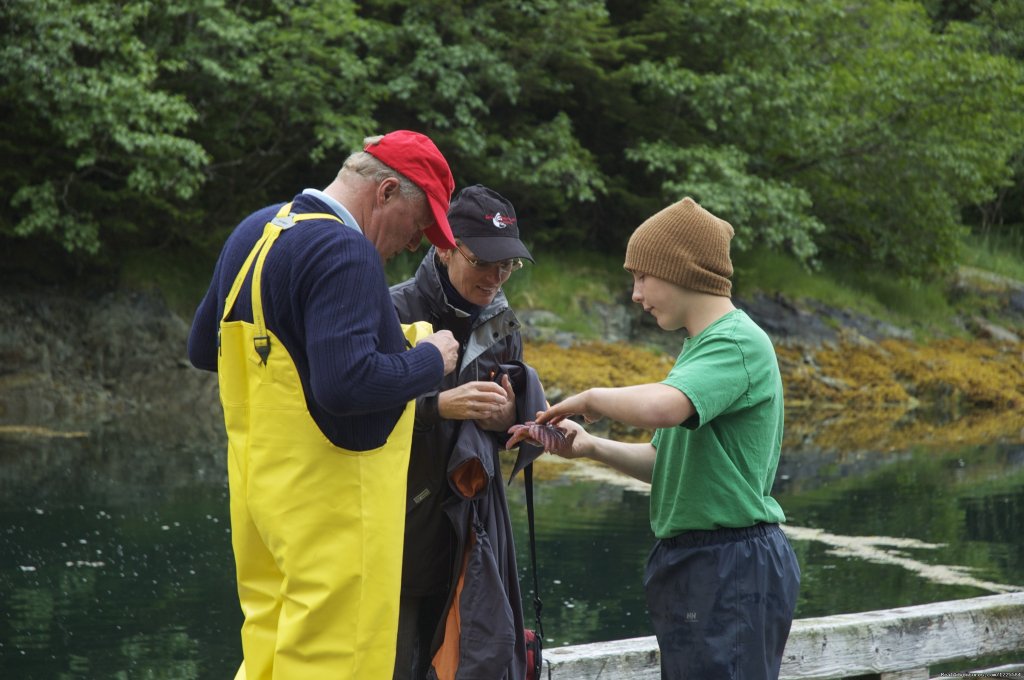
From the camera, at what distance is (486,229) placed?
323cm

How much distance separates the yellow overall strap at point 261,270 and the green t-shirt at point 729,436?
2.82 feet

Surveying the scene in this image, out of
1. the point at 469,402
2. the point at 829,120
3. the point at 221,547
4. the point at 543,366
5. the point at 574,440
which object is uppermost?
the point at 469,402

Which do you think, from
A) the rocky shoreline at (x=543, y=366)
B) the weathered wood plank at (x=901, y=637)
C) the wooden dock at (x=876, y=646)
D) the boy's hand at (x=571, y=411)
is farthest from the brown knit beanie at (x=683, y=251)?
the rocky shoreline at (x=543, y=366)

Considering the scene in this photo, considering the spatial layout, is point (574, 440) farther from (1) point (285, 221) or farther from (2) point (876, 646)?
(2) point (876, 646)

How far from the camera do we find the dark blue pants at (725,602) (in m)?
2.71

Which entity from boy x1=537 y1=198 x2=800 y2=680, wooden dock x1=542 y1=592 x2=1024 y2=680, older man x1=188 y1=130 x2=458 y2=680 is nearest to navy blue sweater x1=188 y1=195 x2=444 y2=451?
older man x1=188 y1=130 x2=458 y2=680

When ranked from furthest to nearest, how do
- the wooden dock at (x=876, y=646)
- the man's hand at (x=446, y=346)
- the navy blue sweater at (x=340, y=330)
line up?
the wooden dock at (x=876, y=646) → the man's hand at (x=446, y=346) → the navy blue sweater at (x=340, y=330)

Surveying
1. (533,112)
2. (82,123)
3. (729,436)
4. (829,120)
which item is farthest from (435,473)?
(829,120)

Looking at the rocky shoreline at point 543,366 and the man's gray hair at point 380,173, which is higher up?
the man's gray hair at point 380,173

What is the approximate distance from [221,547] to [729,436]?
21.9 ft

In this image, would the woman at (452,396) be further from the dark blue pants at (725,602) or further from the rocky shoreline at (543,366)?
the rocky shoreline at (543,366)

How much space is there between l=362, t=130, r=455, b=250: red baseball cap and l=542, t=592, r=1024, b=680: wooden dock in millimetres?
1479

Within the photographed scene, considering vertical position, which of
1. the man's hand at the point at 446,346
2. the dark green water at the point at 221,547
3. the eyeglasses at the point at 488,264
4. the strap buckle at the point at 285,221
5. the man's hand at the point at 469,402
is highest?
the strap buckle at the point at 285,221

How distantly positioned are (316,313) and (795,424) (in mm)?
15544
